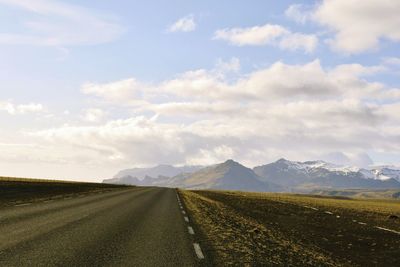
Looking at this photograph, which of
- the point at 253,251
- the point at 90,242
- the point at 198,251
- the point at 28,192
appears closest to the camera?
the point at 198,251

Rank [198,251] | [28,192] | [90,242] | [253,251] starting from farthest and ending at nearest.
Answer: [28,192] < [253,251] < [90,242] < [198,251]

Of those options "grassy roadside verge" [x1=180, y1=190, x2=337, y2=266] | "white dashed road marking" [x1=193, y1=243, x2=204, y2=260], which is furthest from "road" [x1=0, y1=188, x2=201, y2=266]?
"grassy roadside verge" [x1=180, y1=190, x2=337, y2=266]

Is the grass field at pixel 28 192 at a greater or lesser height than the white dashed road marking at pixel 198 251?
greater

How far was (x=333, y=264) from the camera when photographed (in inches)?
500

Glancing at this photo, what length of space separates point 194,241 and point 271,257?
9.68 feet

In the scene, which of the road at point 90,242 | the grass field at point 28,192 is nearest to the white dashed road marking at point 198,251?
the road at point 90,242

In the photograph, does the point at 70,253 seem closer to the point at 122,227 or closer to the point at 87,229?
the point at 87,229

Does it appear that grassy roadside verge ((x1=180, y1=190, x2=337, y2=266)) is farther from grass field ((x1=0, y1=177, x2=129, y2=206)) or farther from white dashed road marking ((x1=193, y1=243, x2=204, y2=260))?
grass field ((x1=0, y1=177, x2=129, y2=206))

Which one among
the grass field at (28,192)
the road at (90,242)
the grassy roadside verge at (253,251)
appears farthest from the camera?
the grass field at (28,192)

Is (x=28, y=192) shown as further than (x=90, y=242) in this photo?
Yes

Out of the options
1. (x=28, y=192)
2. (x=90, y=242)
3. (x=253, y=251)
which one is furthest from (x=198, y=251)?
(x=28, y=192)

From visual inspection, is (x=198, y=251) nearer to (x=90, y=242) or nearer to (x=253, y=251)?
(x=253, y=251)

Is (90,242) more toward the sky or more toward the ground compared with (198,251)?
more toward the sky

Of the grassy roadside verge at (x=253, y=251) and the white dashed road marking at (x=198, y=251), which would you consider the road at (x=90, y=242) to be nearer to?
the white dashed road marking at (x=198, y=251)
